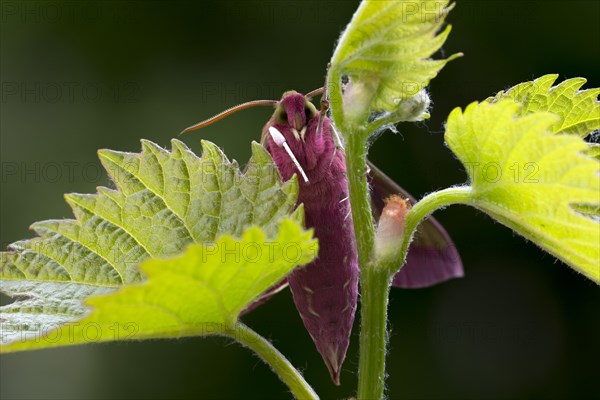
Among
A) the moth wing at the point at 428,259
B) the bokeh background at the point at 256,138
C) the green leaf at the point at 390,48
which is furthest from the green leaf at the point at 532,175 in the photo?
the bokeh background at the point at 256,138

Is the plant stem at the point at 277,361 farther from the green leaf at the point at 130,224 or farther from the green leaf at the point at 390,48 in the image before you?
the green leaf at the point at 390,48

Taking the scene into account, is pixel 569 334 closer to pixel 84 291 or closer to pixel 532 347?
pixel 532 347

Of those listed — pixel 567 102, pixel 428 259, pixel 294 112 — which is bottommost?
pixel 428 259

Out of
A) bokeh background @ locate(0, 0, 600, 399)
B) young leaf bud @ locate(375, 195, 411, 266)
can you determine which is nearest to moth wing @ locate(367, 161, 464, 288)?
young leaf bud @ locate(375, 195, 411, 266)

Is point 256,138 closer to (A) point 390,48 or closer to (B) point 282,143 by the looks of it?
(B) point 282,143

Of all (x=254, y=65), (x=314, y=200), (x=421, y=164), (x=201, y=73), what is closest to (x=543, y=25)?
(x=421, y=164)

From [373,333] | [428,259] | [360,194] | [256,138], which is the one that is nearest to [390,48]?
[360,194]

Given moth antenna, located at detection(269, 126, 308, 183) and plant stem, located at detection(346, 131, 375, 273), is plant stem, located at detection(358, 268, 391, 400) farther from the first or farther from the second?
moth antenna, located at detection(269, 126, 308, 183)
